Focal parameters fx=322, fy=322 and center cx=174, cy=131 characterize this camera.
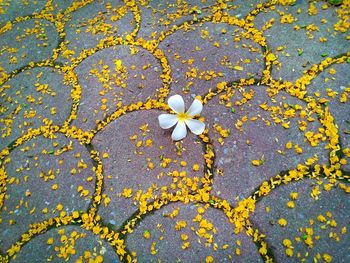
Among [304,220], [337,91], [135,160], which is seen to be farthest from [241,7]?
[304,220]

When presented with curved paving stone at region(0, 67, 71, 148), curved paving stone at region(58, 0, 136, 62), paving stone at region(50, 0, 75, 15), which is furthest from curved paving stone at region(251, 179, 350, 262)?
paving stone at region(50, 0, 75, 15)

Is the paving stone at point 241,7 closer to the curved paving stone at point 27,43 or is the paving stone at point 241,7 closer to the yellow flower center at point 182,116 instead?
the yellow flower center at point 182,116

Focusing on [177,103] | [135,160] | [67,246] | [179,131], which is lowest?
[67,246]

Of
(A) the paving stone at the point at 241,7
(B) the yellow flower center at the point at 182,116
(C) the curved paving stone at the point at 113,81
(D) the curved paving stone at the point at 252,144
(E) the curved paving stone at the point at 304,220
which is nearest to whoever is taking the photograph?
(E) the curved paving stone at the point at 304,220

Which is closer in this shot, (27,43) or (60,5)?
(27,43)

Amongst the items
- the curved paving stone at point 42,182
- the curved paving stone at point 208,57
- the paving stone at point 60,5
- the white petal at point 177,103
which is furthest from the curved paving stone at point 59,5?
the white petal at point 177,103

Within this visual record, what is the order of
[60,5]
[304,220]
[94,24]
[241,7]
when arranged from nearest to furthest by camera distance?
1. [304,220]
2. [241,7]
3. [94,24]
4. [60,5]

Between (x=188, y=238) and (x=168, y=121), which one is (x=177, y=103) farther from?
(x=188, y=238)

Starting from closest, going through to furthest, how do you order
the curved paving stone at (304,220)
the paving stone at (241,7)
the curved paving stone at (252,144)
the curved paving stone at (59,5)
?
the curved paving stone at (304,220) → the curved paving stone at (252,144) → the paving stone at (241,7) → the curved paving stone at (59,5)

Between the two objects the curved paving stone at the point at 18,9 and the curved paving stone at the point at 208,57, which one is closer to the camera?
the curved paving stone at the point at 208,57
